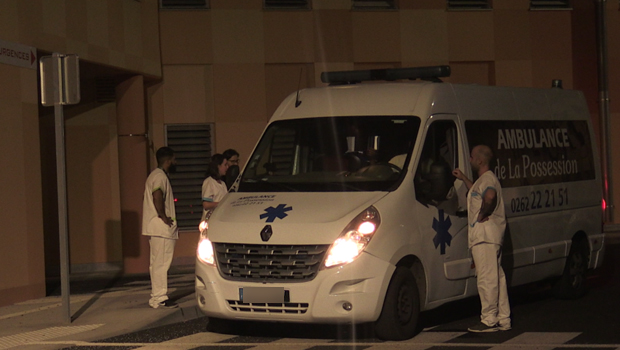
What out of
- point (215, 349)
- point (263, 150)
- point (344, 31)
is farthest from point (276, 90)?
point (215, 349)

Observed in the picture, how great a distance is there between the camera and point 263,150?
1049cm

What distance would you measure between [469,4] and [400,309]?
13087 mm

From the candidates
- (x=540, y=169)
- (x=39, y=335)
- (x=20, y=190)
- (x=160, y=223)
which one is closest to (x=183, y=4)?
(x=20, y=190)

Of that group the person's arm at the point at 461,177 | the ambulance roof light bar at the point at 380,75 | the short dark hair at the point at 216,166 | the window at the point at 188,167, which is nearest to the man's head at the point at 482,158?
the person's arm at the point at 461,177

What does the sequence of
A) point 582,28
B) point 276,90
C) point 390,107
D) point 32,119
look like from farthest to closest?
point 582,28, point 276,90, point 32,119, point 390,107

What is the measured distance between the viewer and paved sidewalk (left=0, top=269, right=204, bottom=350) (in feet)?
32.8

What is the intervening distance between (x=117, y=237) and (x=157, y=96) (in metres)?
2.74

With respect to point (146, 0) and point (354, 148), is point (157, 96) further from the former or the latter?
point (354, 148)

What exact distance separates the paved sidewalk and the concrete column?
12.3ft

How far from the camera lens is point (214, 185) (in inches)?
501

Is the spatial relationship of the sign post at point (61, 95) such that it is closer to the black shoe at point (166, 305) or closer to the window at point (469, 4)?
the black shoe at point (166, 305)

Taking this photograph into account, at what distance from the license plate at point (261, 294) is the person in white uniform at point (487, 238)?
1971 millimetres

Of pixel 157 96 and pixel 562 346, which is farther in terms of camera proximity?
pixel 157 96

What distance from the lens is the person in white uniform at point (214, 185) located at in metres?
12.6
